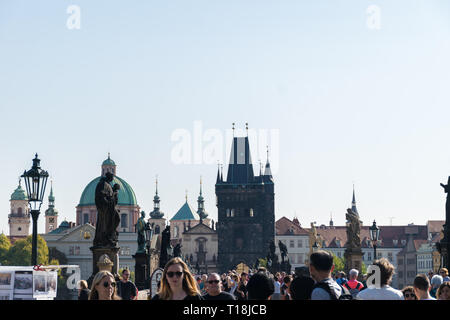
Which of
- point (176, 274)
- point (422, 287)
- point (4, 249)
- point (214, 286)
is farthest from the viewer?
point (4, 249)

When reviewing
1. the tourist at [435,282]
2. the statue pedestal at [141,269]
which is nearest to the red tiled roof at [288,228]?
the statue pedestal at [141,269]

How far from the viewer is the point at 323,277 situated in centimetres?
848

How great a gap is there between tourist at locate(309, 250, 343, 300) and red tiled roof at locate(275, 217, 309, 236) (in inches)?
6308

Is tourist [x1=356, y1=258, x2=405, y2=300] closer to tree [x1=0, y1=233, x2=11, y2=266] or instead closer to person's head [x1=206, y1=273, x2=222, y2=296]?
person's head [x1=206, y1=273, x2=222, y2=296]

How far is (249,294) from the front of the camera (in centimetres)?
874

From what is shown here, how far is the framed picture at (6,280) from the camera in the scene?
52.6 ft

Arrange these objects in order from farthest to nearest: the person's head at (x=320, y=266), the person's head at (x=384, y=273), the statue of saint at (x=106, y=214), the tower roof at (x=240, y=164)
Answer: the tower roof at (x=240, y=164) < the statue of saint at (x=106, y=214) < the person's head at (x=384, y=273) < the person's head at (x=320, y=266)

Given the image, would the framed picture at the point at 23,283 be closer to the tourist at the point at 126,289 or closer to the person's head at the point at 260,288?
the tourist at the point at 126,289

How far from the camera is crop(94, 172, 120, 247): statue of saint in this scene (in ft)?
62.7

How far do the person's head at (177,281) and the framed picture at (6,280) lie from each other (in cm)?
850

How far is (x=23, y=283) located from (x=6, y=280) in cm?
29

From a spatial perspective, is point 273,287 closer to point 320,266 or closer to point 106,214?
point 320,266

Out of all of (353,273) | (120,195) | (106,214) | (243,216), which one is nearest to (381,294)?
(353,273)

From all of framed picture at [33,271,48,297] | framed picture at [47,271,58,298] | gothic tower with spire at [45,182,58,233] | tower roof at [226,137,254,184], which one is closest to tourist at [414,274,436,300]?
framed picture at [33,271,48,297]
